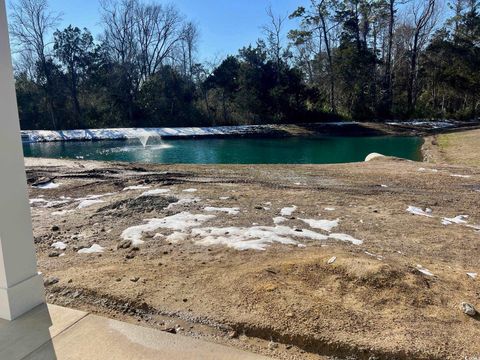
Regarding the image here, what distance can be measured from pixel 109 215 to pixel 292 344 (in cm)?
315

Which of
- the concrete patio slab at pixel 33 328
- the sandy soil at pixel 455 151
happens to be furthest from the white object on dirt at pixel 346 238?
the sandy soil at pixel 455 151

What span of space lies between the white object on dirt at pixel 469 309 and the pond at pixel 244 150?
1192 centimetres

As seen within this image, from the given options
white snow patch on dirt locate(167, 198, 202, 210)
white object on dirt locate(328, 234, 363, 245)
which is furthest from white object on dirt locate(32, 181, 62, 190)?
white object on dirt locate(328, 234, 363, 245)

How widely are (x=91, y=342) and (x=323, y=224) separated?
2931 millimetres

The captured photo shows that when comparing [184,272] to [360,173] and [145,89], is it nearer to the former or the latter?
[360,173]

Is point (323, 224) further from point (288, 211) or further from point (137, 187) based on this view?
point (137, 187)

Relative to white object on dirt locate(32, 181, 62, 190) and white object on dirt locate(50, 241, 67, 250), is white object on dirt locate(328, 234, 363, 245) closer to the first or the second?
white object on dirt locate(50, 241, 67, 250)

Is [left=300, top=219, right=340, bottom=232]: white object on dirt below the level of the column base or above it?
below

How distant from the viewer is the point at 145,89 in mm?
28438

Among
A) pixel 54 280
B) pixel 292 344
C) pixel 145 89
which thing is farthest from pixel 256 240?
pixel 145 89

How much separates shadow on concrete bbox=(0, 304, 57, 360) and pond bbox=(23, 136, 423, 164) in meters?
12.2

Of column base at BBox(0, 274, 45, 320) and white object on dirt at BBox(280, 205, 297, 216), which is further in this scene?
white object on dirt at BBox(280, 205, 297, 216)

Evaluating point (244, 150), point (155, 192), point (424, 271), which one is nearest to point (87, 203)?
point (155, 192)

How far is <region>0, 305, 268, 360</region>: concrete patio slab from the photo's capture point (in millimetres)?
1828
